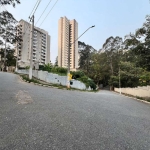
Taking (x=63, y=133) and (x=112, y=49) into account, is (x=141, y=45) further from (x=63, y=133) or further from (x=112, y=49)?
(x=112, y=49)

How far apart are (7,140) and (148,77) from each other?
1925cm

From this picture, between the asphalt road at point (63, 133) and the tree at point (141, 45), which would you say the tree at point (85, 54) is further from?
the asphalt road at point (63, 133)

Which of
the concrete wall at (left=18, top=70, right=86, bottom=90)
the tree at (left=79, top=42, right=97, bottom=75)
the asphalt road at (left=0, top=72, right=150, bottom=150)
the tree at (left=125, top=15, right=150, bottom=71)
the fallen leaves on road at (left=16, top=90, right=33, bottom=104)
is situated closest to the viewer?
the asphalt road at (left=0, top=72, right=150, bottom=150)

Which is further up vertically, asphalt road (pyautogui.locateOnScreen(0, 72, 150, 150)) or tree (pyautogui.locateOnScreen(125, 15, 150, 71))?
tree (pyautogui.locateOnScreen(125, 15, 150, 71))

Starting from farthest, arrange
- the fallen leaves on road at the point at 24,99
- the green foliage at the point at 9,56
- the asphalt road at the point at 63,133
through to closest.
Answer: the green foliage at the point at 9,56 < the fallen leaves on road at the point at 24,99 < the asphalt road at the point at 63,133

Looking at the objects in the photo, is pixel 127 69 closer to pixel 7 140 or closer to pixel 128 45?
pixel 128 45

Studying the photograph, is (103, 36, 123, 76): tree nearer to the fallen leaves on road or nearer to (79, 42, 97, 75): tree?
(79, 42, 97, 75): tree

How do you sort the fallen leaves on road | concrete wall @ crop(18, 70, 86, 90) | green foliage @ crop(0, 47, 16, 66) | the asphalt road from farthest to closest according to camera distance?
1. green foliage @ crop(0, 47, 16, 66)
2. concrete wall @ crop(18, 70, 86, 90)
3. the fallen leaves on road
4. the asphalt road

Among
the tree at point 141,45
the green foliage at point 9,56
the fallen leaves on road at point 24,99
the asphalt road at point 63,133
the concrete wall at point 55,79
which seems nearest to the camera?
the asphalt road at point 63,133

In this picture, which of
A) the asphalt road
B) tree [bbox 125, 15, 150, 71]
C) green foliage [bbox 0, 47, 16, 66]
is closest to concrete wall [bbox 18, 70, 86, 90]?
tree [bbox 125, 15, 150, 71]

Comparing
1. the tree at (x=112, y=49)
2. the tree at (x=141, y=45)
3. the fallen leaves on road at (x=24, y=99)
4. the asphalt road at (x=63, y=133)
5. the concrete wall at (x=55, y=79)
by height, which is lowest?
the asphalt road at (x=63, y=133)

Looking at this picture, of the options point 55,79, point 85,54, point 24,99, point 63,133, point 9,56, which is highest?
point 85,54

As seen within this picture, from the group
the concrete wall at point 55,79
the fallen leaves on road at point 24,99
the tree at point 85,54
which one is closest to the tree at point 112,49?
the tree at point 85,54

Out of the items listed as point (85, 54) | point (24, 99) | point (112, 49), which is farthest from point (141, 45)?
point (85, 54)
